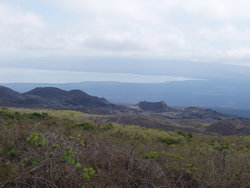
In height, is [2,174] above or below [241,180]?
above

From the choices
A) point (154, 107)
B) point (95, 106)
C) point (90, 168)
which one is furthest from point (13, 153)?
point (154, 107)

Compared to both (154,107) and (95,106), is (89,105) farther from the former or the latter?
(154,107)

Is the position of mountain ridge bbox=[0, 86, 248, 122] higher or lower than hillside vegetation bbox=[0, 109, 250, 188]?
lower

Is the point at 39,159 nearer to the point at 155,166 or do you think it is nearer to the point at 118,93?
the point at 155,166

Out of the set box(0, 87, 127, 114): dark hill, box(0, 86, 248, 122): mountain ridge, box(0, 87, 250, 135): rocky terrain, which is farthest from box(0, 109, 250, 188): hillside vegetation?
box(0, 86, 248, 122): mountain ridge

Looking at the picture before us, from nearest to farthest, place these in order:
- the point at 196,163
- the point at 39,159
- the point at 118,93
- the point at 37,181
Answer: the point at 37,181
the point at 39,159
the point at 196,163
the point at 118,93

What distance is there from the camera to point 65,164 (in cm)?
473

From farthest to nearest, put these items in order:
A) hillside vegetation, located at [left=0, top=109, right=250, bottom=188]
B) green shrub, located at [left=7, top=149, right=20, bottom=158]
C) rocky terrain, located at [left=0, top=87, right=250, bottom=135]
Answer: rocky terrain, located at [left=0, top=87, right=250, bottom=135] → green shrub, located at [left=7, top=149, right=20, bottom=158] → hillside vegetation, located at [left=0, top=109, right=250, bottom=188]

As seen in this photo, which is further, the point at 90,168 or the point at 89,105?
the point at 89,105

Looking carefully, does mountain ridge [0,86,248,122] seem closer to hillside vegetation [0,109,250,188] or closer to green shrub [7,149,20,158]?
hillside vegetation [0,109,250,188]

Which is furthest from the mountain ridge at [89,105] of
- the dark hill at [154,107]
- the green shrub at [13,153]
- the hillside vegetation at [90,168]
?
the green shrub at [13,153]

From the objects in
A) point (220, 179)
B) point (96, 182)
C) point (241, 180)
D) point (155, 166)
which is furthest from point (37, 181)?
point (241, 180)

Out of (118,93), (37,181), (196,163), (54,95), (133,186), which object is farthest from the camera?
(118,93)

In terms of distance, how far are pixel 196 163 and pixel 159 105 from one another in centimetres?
6160
